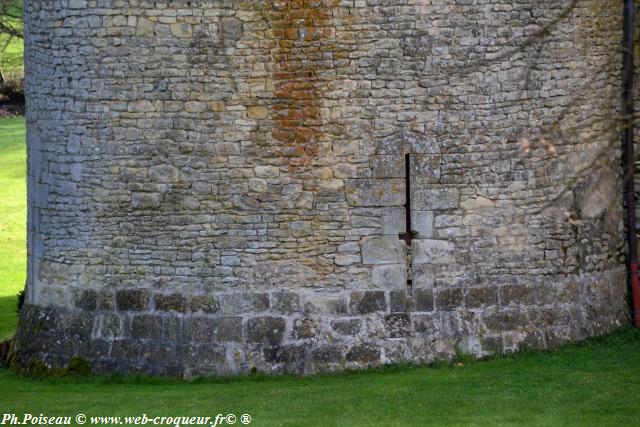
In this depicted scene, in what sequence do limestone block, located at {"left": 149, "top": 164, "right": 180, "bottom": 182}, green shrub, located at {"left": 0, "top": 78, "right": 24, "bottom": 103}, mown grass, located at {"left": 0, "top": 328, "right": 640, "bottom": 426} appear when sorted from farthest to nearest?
green shrub, located at {"left": 0, "top": 78, "right": 24, "bottom": 103}, limestone block, located at {"left": 149, "top": 164, "right": 180, "bottom": 182}, mown grass, located at {"left": 0, "top": 328, "right": 640, "bottom": 426}

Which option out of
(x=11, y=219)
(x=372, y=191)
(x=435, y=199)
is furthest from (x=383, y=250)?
(x=11, y=219)

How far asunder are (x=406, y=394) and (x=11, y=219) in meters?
17.1

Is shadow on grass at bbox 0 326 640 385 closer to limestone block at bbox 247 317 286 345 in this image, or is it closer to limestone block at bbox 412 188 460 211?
limestone block at bbox 247 317 286 345

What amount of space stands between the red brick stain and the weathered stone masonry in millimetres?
20

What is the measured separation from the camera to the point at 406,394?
11531 mm

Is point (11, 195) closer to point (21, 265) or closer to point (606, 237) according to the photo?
point (21, 265)

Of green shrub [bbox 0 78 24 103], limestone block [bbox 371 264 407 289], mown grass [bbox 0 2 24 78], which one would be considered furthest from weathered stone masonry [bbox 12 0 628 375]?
green shrub [bbox 0 78 24 103]

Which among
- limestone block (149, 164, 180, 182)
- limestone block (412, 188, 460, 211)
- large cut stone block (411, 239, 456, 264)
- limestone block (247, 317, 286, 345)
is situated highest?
limestone block (149, 164, 180, 182)

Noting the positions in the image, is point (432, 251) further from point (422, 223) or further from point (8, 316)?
point (8, 316)

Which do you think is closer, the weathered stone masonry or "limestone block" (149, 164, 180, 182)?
the weathered stone masonry

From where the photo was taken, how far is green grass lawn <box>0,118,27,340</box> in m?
19.2

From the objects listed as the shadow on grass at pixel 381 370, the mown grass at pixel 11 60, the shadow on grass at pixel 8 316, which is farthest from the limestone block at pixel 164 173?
the mown grass at pixel 11 60

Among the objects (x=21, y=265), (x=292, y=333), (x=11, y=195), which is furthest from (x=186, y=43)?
(x=11, y=195)

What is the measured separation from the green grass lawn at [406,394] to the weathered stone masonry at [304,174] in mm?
325
